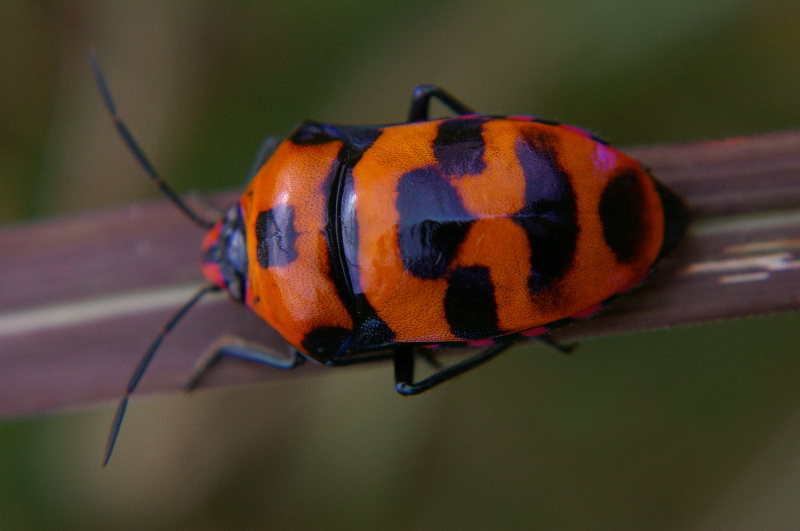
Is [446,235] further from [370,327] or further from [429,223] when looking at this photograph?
[370,327]

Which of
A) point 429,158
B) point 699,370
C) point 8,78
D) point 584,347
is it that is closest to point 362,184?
point 429,158

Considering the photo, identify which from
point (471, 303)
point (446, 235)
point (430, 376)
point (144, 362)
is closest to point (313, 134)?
point (446, 235)

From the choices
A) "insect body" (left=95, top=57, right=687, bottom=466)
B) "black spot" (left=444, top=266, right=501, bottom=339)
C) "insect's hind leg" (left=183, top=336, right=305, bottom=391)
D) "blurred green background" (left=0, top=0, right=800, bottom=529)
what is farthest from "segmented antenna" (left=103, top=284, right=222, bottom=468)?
"black spot" (left=444, top=266, right=501, bottom=339)

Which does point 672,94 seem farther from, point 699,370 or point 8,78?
point 8,78

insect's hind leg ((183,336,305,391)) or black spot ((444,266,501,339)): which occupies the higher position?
black spot ((444,266,501,339))

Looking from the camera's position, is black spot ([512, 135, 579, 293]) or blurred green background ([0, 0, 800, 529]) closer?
black spot ([512, 135, 579, 293])

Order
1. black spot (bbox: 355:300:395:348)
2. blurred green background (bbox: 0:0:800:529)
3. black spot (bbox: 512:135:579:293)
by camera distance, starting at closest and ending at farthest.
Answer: black spot (bbox: 512:135:579:293) → black spot (bbox: 355:300:395:348) → blurred green background (bbox: 0:0:800:529)

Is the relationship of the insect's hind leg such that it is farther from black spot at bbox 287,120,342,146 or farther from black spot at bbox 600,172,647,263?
black spot at bbox 600,172,647,263

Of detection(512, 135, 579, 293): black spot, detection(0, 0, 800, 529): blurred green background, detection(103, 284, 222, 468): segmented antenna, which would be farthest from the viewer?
detection(0, 0, 800, 529): blurred green background

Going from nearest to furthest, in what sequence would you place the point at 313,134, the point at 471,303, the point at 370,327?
the point at 471,303
the point at 370,327
the point at 313,134
